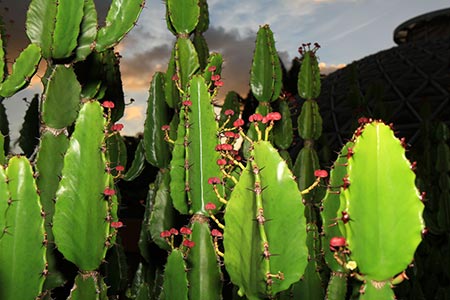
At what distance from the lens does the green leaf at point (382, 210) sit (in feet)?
6.29

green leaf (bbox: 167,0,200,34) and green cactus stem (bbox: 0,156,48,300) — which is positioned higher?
green leaf (bbox: 167,0,200,34)

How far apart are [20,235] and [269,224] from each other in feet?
4.35

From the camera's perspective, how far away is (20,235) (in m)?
2.62

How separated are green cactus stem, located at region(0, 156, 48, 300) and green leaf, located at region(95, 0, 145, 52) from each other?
114 cm

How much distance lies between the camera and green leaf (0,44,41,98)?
3.17 metres

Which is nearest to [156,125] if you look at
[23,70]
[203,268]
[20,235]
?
[23,70]

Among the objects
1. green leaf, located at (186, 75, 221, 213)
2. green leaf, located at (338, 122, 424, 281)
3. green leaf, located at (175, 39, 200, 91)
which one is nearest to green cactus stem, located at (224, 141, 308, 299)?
green leaf, located at (338, 122, 424, 281)

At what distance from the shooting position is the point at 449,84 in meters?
18.4

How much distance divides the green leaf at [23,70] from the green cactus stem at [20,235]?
775 millimetres

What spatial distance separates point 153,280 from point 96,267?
1823mm

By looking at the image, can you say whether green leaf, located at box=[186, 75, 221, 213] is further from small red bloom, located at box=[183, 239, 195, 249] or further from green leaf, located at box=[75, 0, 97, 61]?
green leaf, located at box=[75, 0, 97, 61]

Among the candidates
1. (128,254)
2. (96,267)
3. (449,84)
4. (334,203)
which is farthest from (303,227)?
(449,84)

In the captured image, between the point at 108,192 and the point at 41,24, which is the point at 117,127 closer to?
the point at 108,192

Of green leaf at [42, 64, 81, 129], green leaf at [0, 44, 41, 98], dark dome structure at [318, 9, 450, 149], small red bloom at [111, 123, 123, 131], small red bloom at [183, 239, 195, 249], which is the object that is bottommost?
small red bloom at [183, 239, 195, 249]
